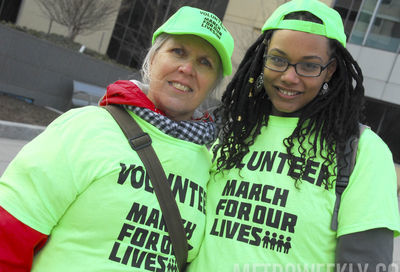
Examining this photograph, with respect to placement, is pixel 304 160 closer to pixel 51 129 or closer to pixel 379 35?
pixel 51 129

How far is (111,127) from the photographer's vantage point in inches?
70.5

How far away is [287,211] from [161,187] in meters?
0.61

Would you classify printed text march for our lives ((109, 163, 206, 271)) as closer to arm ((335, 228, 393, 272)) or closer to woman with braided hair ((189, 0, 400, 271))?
woman with braided hair ((189, 0, 400, 271))

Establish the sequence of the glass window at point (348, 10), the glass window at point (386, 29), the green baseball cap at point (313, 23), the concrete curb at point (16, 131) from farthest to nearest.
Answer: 1. the glass window at point (348, 10)
2. the glass window at point (386, 29)
3. the concrete curb at point (16, 131)
4. the green baseball cap at point (313, 23)

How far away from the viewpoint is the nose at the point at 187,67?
2002mm

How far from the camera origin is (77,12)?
35.0 feet

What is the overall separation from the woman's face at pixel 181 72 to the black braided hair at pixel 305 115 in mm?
305

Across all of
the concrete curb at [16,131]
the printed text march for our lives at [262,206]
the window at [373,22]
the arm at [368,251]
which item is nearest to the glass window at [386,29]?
the window at [373,22]

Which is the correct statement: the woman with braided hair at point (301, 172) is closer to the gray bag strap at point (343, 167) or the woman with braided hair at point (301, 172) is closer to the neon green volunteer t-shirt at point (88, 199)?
the gray bag strap at point (343, 167)

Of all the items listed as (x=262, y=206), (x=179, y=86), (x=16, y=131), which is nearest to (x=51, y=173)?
(x=179, y=86)

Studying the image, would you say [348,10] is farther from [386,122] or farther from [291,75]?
[291,75]

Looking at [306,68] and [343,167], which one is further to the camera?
[306,68]

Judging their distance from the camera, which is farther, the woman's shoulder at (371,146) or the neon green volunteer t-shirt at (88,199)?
the woman's shoulder at (371,146)

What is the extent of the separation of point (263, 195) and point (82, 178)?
862 mm
